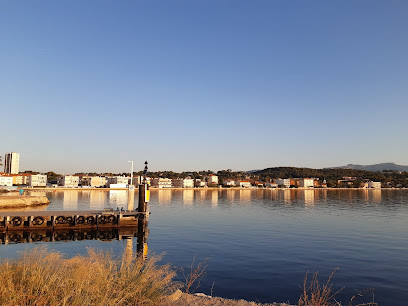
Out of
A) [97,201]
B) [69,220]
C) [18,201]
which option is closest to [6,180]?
[97,201]

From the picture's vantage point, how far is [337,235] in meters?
35.2

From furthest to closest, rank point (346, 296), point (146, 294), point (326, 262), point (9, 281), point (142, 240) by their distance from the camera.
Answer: point (142, 240) → point (326, 262) → point (346, 296) → point (146, 294) → point (9, 281)

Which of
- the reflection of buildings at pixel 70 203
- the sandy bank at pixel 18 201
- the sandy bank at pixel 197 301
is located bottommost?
the reflection of buildings at pixel 70 203

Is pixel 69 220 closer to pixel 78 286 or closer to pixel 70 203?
pixel 78 286

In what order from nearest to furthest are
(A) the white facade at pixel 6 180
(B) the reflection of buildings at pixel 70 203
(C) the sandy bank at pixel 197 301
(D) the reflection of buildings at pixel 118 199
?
(C) the sandy bank at pixel 197 301
(B) the reflection of buildings at pixel 70 203
(D) the reflection of buildings at pixel 118 199
(A) the white facade at pixel 6 180

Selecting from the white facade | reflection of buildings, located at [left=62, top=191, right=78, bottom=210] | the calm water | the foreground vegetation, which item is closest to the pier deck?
the calm water

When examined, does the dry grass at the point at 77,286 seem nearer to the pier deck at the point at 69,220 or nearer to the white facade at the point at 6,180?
the pier deck at the point at 69,220

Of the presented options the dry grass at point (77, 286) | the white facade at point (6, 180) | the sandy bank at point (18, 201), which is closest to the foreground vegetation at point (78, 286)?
the dry grass at point (77, 286)

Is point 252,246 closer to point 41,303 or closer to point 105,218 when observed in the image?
point 105,218

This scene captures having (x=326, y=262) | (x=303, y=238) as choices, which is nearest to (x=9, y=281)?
(x=326, y=262)

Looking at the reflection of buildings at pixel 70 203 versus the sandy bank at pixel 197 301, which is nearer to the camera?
the sandy bank at pixel 197 301

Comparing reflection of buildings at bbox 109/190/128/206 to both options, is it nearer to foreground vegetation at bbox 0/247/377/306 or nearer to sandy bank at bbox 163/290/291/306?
sandy bank at bbox 163/290/291/306

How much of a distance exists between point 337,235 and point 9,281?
3483 centimetres

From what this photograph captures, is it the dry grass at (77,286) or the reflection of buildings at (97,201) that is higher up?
the dry grass at (77,286)
